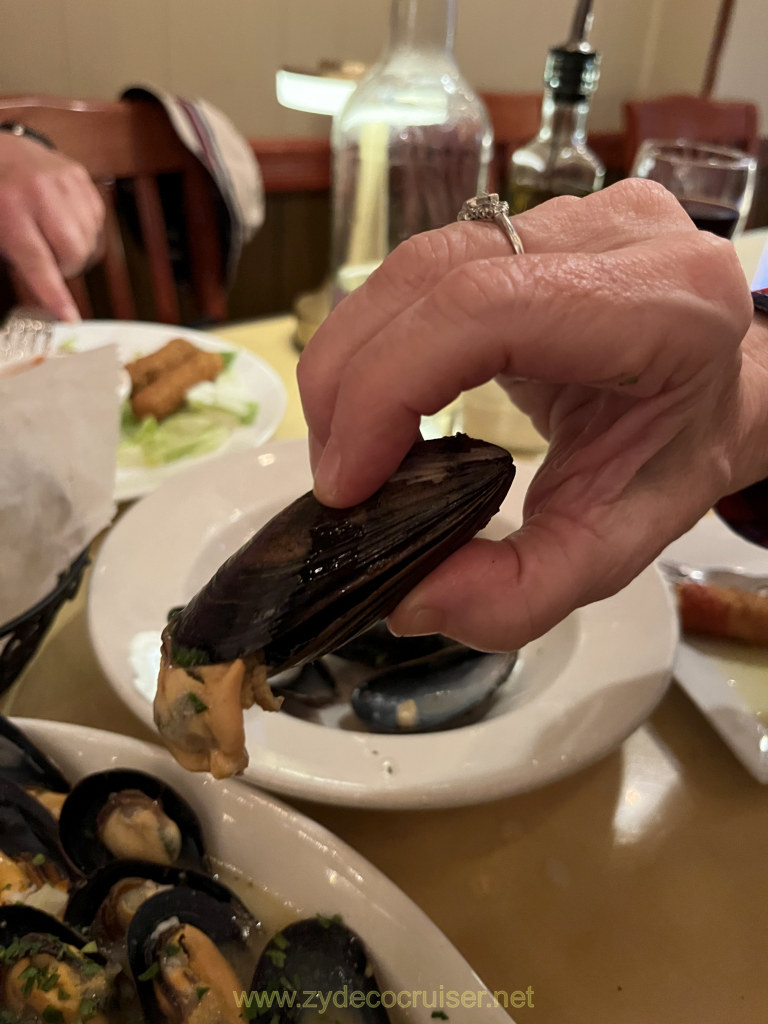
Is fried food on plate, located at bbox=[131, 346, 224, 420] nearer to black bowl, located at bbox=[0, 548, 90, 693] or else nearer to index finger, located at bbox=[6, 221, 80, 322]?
index finger, located at bbox=[6, 221, 80, 322]

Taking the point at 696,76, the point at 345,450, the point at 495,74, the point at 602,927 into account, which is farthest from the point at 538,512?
the point at 696,76

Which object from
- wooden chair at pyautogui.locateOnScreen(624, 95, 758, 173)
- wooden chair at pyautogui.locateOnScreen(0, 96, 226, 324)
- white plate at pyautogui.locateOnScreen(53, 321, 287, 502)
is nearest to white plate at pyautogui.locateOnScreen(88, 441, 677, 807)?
white plate at pyautogui.locateOnScreen(53, 321, 287, 502)

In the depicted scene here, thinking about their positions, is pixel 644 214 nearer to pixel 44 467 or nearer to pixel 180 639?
pixel 180 639

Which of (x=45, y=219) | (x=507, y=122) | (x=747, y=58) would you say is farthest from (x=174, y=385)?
(x=747, y=58)

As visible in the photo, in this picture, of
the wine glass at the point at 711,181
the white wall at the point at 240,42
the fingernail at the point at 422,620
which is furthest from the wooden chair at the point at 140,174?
the fingernail at the point at 422,620

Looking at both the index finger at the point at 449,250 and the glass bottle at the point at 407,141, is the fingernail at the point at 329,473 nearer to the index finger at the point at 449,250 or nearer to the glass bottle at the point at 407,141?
the index finger at the point at 449,250

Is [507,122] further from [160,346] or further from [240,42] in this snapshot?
[160,346]
